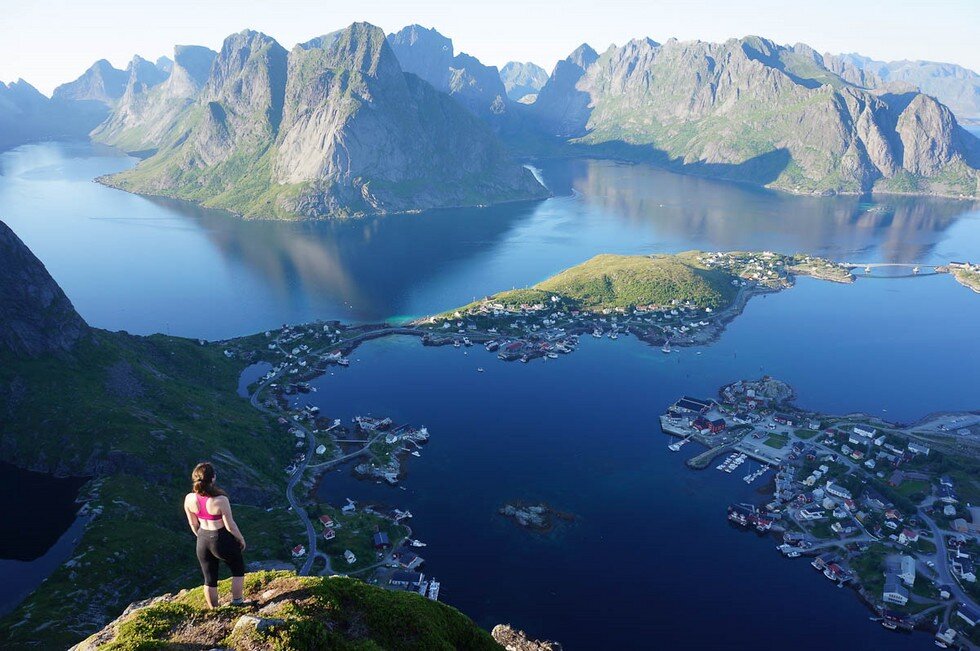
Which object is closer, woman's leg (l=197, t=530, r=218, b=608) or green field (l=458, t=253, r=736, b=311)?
woman's leg (l=197, t=530, r=218, b=608)

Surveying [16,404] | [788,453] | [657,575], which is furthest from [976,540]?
[16,404]

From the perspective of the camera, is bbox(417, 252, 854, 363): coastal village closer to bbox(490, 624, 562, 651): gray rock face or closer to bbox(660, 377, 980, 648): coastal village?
bbox(660, 377, 980, 648): coastal village

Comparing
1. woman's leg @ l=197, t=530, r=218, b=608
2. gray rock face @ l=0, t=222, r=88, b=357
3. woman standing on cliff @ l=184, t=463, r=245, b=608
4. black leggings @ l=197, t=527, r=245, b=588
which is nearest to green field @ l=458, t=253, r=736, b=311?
gray rock face @ l=0, t=222, r=88, b=357

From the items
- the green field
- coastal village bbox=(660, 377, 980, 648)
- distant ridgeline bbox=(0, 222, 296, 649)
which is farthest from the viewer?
the green field

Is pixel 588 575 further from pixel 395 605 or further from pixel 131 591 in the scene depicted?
A: pixel 395 605

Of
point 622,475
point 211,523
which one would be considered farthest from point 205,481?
point 622,475

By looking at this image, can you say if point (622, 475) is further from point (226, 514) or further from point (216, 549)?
point (226, 514)
